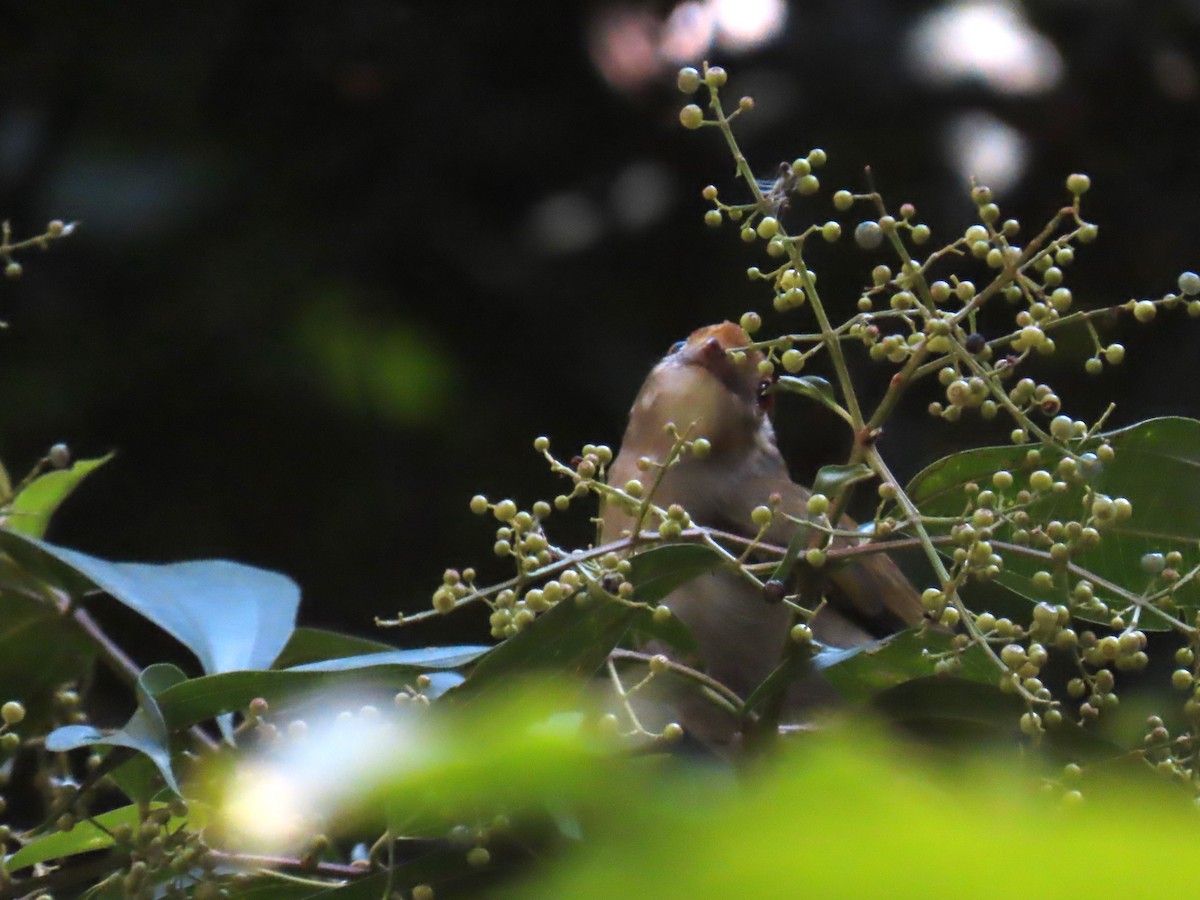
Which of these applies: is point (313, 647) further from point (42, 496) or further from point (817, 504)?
point (817, 504)

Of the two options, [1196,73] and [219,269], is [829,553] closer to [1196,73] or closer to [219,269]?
[219,269]

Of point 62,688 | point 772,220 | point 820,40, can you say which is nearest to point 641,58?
point 820,40

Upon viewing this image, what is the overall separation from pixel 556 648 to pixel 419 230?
1.98 metres

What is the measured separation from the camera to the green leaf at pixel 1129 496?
0.79 m

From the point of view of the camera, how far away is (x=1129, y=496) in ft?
2.66

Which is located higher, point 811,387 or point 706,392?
point 811,387

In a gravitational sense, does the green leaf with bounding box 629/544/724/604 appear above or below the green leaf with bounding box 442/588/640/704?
above

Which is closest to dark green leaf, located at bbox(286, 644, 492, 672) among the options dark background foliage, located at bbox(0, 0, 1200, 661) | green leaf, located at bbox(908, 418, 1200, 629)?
green leaf, located at bbox(908, 418, 1200, 629)

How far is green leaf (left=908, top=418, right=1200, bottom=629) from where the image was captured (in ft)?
2.59

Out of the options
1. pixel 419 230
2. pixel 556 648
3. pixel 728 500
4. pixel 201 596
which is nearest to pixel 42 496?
pixel 201 596

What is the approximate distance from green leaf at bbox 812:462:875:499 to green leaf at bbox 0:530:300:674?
18.4 inches

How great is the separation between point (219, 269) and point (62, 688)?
1.43 meters

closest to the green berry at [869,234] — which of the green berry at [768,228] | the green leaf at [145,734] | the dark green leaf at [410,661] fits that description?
the green berry at [768,228]

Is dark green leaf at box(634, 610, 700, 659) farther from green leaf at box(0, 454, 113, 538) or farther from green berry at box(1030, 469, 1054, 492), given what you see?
green leaf at box(0, 454, 113, 538)
